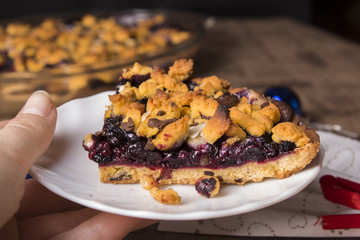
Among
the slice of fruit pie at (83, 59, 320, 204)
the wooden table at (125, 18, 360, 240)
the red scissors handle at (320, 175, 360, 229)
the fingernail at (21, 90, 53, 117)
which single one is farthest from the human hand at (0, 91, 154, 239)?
the wooden table at (125, 18, 360, 240)

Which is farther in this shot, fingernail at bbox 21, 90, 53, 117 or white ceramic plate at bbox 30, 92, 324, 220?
fingernail at bbox 21, 90, 53, 117

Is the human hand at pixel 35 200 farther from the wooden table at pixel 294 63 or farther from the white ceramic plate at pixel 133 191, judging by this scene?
the wooden table at pixel 294 63

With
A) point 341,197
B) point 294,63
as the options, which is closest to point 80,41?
Result: point 294,63

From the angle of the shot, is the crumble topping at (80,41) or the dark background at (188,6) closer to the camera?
the crumble topping at (80,41)

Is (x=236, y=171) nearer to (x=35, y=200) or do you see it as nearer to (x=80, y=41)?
(x=35, y=200)

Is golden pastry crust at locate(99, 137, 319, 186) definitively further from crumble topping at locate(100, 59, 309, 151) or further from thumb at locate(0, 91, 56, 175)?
thumb at locate(0, 91, 56, 175)

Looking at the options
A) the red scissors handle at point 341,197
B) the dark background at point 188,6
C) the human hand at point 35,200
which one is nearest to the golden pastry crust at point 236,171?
the human hand at point 35,200
